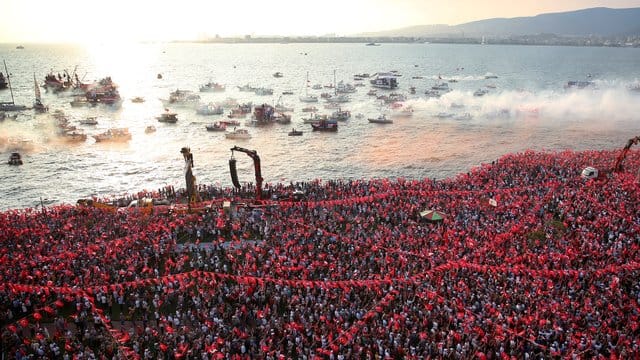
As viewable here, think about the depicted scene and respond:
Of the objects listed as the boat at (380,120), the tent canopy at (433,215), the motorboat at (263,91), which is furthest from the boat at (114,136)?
the motorboat at (263,91)

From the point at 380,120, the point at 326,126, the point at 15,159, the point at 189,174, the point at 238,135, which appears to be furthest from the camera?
the point at 380,120

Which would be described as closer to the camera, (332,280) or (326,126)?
(332,280)

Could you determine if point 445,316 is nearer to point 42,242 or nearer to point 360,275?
point 360,275

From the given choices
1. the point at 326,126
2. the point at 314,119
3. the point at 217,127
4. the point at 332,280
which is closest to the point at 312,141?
the point at 326,126

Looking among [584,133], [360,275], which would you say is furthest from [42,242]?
[584,133]

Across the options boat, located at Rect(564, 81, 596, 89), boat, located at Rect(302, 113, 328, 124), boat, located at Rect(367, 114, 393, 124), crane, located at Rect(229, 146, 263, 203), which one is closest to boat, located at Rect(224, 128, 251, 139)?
boat, located at Rect(302, 113, 328, 124)

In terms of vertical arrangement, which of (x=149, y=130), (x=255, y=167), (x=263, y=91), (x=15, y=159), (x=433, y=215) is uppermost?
(x=263, y=91)

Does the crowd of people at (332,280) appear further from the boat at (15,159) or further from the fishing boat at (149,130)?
the fishing boat at (149,130)

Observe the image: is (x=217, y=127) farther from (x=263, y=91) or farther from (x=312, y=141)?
(x=263, y=91)

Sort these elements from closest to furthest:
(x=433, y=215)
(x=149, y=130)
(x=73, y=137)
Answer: (x=433, y=215), (x=73, y=137), (x=149, y=130)
